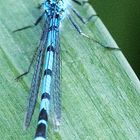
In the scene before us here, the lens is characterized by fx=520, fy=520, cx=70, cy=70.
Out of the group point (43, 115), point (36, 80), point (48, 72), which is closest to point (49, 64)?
point (48, 72)

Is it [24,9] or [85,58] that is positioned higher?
[24,9]

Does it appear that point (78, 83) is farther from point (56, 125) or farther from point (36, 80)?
point (56, 125)

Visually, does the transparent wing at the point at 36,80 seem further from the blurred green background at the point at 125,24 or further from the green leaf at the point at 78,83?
the blurred green background at the point at 125,24

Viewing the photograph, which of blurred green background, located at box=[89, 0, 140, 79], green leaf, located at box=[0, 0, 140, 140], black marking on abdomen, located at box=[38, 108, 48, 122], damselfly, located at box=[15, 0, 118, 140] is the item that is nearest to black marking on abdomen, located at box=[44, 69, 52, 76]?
damselfly, located at box=[15, 0, 118, 140]

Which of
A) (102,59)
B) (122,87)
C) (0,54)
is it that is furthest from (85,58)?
(0,54)

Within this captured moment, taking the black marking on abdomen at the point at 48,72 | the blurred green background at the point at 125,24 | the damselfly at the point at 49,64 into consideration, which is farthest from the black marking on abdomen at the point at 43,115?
the blurred green background at the point at 125,24

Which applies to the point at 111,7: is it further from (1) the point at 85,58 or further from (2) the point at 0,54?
(2) the point at 0,54
